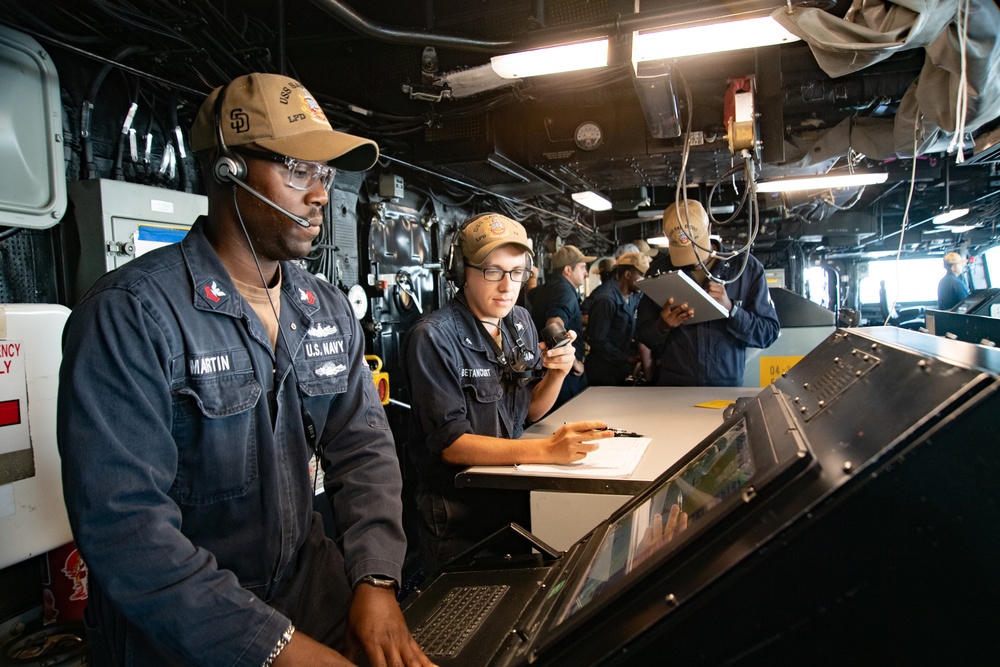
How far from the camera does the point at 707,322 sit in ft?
11.6

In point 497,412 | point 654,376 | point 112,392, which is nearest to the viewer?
point 112,392

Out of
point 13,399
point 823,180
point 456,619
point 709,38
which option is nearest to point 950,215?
point 823,180

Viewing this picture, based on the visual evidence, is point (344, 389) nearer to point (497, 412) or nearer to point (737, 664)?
→ point (497, 412)

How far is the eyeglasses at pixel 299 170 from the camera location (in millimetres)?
1278

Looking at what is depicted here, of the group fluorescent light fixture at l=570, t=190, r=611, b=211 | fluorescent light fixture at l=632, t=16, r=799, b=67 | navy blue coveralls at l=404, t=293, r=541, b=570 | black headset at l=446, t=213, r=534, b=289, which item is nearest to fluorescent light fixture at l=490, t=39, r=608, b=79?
fluorescent light fixture at l=632, t=16, r=799, b=67

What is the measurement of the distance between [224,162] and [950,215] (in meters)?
11.0

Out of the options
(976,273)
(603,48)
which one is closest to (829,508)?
(603,48)

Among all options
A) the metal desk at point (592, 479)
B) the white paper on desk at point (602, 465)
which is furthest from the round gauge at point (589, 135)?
the white paper on desk at point (602, 465)

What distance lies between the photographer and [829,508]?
0.61 m

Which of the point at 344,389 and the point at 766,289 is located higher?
the point at 766,289

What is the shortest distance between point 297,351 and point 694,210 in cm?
294

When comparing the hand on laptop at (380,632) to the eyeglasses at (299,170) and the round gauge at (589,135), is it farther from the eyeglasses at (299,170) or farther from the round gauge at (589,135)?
the round gauge at (589,135)

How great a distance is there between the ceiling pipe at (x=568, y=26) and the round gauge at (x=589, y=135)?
1472 millimetres

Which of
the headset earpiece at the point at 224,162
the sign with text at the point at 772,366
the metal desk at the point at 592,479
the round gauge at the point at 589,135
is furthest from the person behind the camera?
the sign with text at the point at 772,366
